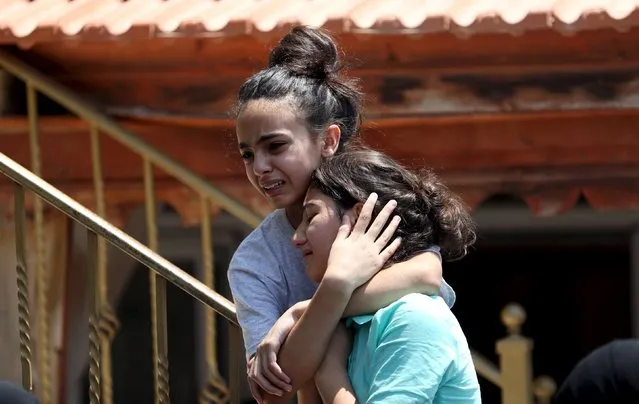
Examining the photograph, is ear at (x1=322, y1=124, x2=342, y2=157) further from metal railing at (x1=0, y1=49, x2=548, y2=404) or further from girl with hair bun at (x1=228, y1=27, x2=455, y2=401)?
metal railing at (x1=0, y1=49, x2=548, y2=404)

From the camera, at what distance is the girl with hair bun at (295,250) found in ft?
10.7

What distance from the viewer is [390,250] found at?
Result: 332 centimetres

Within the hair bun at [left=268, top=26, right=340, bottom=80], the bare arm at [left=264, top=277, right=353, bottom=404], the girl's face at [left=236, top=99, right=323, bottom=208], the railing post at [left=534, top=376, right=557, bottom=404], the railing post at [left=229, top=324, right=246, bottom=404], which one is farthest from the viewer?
the railing post at [left=534, top=376, right=557, bottom=404]

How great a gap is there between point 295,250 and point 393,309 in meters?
0.35

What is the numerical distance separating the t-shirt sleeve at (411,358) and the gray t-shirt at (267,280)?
0.25m

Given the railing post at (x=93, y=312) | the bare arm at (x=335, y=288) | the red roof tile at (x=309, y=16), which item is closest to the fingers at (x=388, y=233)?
the bare arm at (x=335, y=288)

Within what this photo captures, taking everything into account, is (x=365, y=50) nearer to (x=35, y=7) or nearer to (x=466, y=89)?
(x=466, y=89)

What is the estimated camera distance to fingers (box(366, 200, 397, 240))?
130 inches

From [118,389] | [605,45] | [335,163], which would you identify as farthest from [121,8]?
[335,163]

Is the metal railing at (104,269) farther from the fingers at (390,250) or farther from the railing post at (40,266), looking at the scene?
the fingers at (390,250)

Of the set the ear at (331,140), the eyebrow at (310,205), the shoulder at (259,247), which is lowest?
the shoulder at (259,247)

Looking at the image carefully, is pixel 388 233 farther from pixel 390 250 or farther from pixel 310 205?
pixel 310 205

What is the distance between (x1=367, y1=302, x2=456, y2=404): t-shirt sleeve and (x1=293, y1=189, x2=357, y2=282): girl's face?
213mm

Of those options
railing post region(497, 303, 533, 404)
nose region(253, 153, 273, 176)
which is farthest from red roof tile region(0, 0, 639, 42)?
nose region(253, 153, 273, 176)
